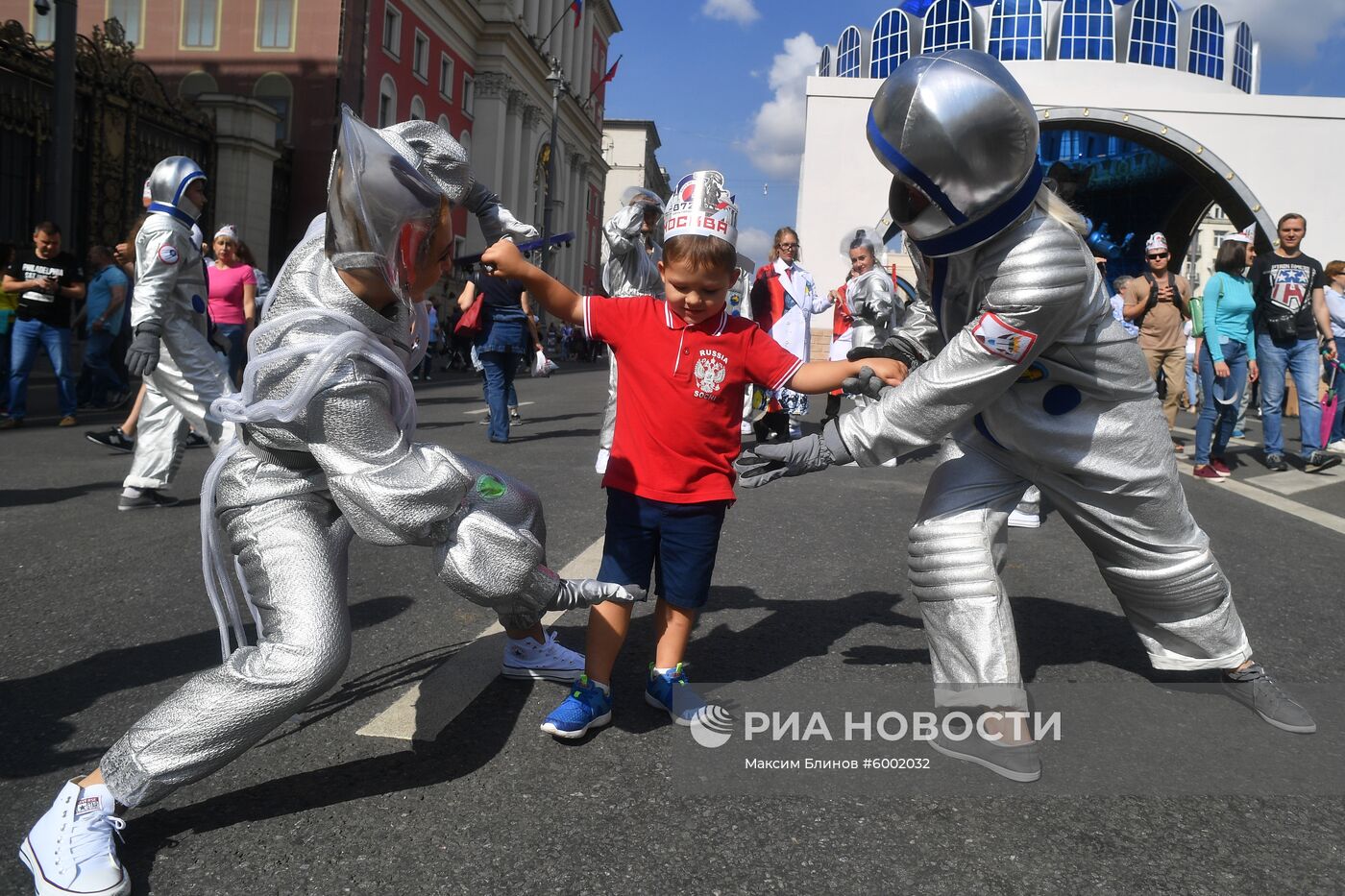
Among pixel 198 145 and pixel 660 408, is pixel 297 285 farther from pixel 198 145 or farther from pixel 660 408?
pixel 198 145

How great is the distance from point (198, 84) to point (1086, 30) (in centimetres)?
3422

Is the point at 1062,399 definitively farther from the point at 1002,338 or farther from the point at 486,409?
the point at 486,409

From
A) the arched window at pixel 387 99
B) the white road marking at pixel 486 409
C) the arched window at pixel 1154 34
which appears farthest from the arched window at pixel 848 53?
the white road marking at pixel 486 409

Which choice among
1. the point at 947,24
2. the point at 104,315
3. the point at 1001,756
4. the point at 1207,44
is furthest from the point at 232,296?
the point at 1207,44

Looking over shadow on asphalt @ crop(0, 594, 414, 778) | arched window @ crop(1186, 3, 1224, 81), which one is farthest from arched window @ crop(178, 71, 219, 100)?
arched window @ crop(1186, 3, 1224, 81)

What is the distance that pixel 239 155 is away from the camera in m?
22.9

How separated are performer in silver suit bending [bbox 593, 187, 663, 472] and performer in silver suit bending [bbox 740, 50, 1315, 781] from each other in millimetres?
4119

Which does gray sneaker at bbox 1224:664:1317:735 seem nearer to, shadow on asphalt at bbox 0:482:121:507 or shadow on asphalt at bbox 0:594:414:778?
shadow on asphalt at bbox 0:594:414:778

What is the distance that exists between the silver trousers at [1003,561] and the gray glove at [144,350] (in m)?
4.43

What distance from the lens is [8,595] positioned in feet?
13.5

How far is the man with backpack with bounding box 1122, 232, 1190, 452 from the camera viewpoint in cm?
1002

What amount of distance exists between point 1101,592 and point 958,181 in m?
2.66

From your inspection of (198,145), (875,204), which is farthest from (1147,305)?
(875,204)

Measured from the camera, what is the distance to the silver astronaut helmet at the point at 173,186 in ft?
19.1
